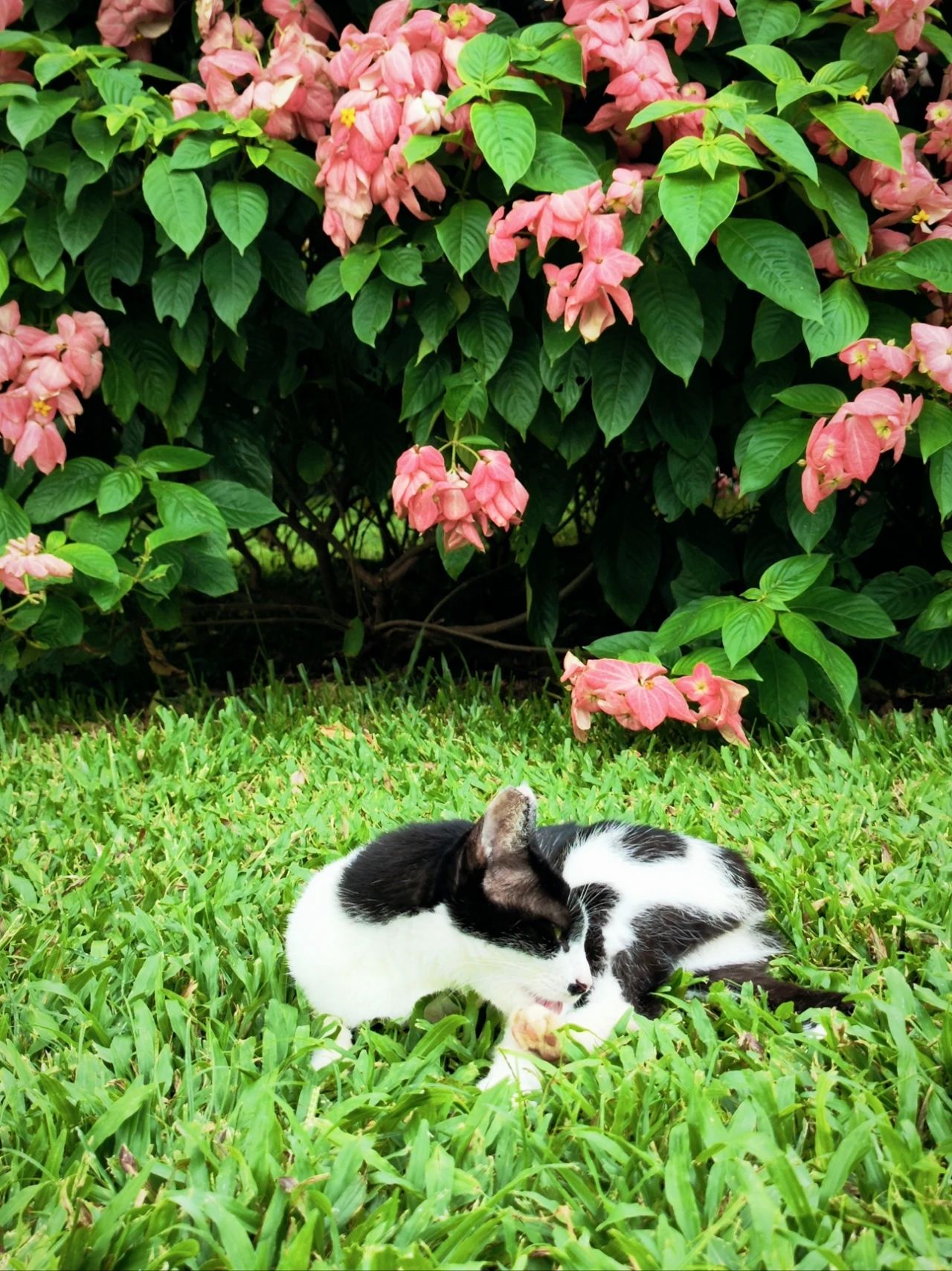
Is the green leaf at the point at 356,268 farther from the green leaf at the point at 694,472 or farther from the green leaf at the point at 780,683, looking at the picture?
the green leaf at the point at 780,683

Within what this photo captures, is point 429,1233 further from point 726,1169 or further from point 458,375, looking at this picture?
point 458,375

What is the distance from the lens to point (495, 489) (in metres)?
2.77

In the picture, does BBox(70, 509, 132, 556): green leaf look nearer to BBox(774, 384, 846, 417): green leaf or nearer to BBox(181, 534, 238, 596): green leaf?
BBox(181, 534, 238, 596): green leaf

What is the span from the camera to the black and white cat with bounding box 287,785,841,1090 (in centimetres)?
168

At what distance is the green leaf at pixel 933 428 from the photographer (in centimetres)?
268

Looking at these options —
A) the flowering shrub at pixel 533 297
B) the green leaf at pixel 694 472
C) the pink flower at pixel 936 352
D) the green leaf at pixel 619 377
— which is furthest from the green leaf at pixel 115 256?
the pink flower at pixel 936 352

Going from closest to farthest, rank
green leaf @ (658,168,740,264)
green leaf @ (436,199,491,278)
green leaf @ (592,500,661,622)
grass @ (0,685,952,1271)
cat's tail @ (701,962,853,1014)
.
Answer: grass @ (0,685,952,1271)
cat's tail @ (701,962,853,1014)
green leaf @ (658,168,740,264)
green leaf @ (436,199,491,278)
green leaf @ (592,500,661,622)

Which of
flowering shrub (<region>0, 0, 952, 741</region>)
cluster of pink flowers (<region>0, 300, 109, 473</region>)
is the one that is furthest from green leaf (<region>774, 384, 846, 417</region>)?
cluster of pink flowers (<region>0, 300, 109, 473</region>)

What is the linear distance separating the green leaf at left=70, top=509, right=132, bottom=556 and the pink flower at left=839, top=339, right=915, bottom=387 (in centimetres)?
177

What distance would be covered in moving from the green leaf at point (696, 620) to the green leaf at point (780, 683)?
0.43ft

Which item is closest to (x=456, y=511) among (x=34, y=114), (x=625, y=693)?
(x=625, y=693)

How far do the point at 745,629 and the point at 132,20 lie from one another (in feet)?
6.99

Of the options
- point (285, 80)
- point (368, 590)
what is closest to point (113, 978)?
point (285, 80)

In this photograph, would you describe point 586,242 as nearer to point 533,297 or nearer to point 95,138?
point 533,297
